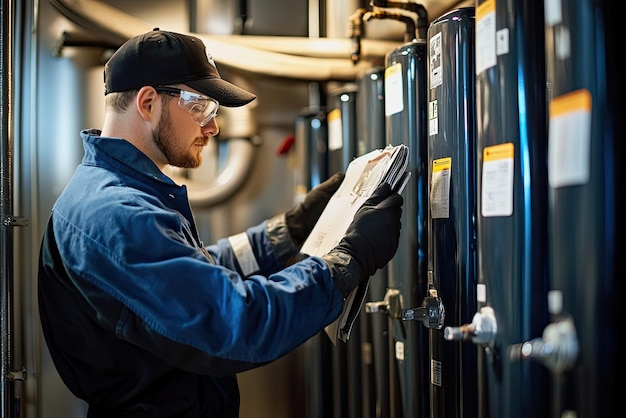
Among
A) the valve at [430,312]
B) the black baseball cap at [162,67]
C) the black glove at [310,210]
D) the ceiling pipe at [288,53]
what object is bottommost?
the valve at [430,312]

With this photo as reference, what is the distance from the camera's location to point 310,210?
188 cm

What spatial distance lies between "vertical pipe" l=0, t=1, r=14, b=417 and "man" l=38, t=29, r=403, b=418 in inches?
6.6

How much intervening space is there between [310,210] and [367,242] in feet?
1.82

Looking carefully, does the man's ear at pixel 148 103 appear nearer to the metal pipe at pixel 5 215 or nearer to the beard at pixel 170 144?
the beard at pixel 170 144

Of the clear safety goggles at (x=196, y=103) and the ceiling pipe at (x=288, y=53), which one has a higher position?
the ceiling pipe at (x=288, y=53)

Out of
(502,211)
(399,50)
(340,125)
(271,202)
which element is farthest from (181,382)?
(271,202)

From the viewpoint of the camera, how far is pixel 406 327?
1.61 meters

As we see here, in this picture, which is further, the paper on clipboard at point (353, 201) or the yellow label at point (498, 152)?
the paper on clipboard at point (353, 201)

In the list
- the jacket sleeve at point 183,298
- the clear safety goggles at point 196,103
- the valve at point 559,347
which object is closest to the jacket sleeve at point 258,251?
the clear safety goggles at point 196,103

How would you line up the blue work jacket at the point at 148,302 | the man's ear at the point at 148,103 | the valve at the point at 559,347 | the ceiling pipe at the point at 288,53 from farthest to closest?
the ceiling pipe at the point at 288,53 < the man's ear at the point at 148,103 < the blue work jacket at the point at 148,302 < the valve at the point at 559,347

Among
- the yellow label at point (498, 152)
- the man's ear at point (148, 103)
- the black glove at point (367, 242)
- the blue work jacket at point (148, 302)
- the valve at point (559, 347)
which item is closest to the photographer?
the valve at point (559, 347)

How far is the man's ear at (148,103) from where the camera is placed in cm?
143

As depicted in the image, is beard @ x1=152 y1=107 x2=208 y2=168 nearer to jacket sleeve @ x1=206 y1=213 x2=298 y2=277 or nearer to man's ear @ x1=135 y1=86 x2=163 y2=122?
man's ear @ x1=135 y1=86 x2=163 y2=122

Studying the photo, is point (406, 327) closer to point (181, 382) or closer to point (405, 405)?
point (405, 405)
